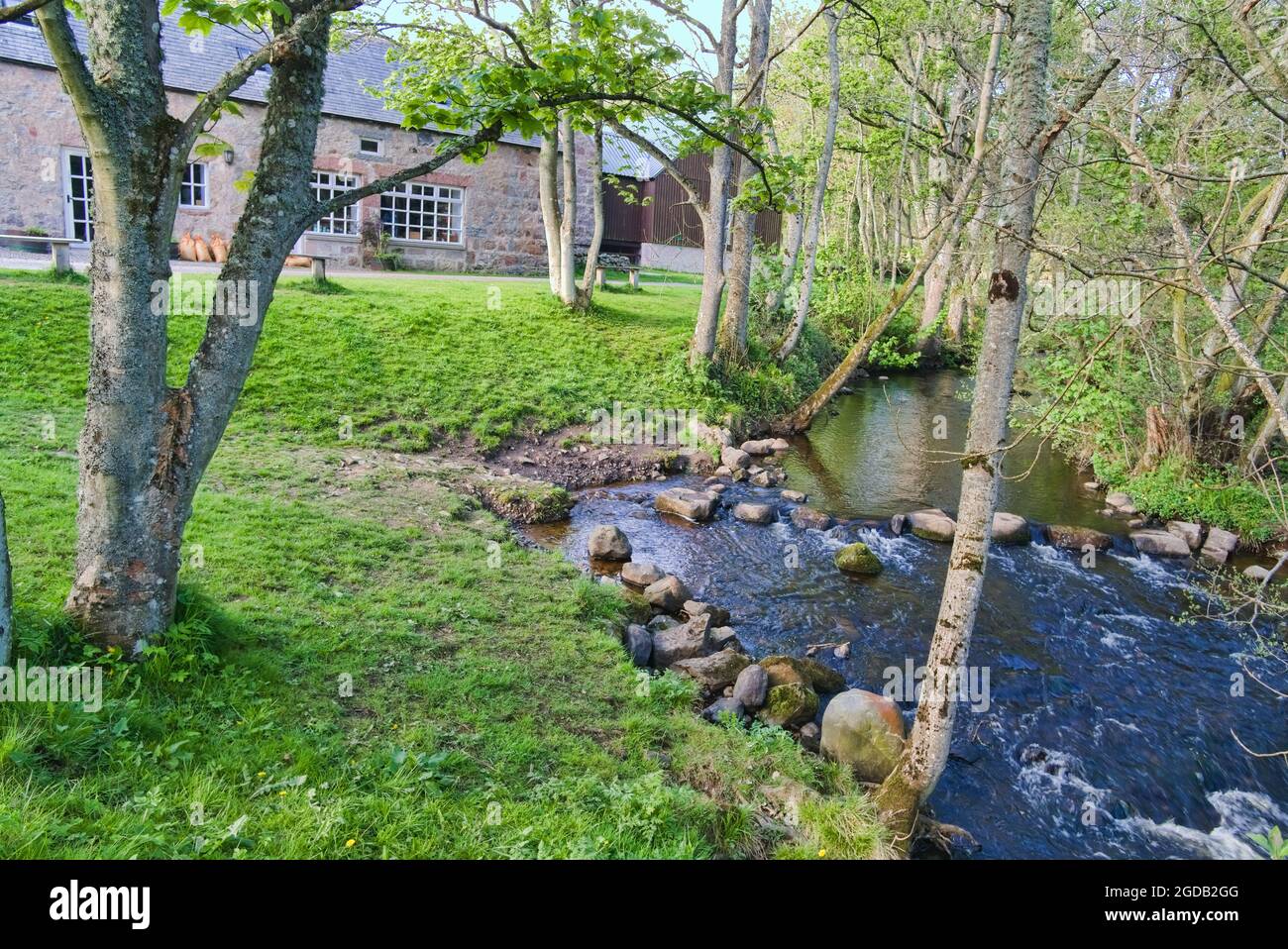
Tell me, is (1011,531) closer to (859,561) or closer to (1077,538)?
(1077,538)

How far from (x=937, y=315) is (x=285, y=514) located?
23.3m

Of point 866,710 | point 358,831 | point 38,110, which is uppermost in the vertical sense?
point 38,110

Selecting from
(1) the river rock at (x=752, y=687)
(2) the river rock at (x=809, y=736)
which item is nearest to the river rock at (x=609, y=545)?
(1) the river rock at (x=752, y=687)

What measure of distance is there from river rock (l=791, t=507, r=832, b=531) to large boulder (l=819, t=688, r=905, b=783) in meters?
4.98

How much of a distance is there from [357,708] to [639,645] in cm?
281

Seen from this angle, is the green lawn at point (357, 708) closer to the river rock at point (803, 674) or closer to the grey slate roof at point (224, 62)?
the river rock at point (803, 674)

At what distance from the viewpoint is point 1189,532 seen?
1166cm

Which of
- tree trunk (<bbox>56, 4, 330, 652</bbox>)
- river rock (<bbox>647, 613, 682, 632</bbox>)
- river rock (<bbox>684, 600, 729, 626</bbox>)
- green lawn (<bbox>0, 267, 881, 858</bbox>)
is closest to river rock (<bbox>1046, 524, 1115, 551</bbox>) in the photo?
river rock (<bbox>684, 600, 729, 626</bbox>)

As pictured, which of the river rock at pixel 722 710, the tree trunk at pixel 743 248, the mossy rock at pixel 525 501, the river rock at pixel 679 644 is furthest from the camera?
the tree trunk at pixel 743 248

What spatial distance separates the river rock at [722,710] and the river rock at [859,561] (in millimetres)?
3906

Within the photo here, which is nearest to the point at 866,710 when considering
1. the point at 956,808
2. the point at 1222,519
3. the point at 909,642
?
the point at 956,808

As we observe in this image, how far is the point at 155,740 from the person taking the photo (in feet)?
13.8

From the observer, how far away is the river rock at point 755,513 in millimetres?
11578

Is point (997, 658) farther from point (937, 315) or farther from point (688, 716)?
point (937, 315)
